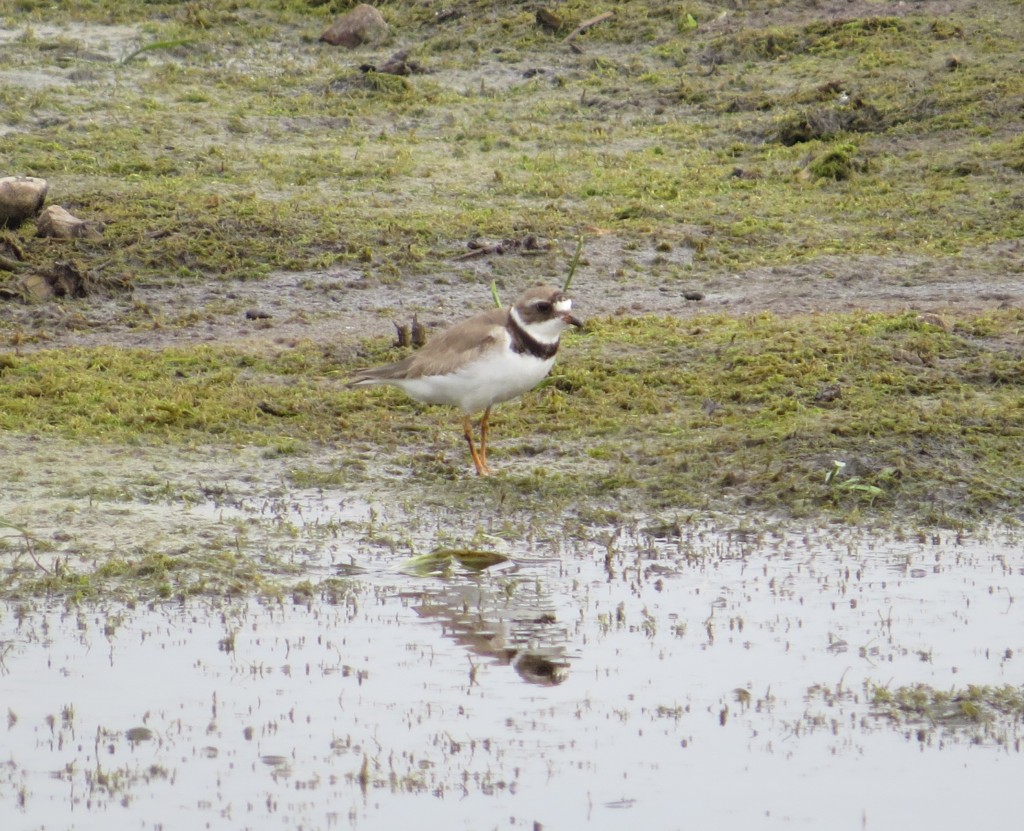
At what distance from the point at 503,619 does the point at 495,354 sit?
1692mm

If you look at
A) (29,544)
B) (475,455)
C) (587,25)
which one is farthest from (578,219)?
(29,544)

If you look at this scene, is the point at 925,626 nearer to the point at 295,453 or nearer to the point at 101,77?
the point at 295,453

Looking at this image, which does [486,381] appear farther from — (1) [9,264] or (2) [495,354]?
(1) [9,264]

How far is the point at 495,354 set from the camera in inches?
311

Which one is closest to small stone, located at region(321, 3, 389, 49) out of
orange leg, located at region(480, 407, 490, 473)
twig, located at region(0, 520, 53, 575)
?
orange leg, located at region(480, 407, 490, 473)

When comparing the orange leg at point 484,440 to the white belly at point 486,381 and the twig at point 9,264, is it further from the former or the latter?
the twig at point 9,264

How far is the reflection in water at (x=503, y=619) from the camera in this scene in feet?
20.4

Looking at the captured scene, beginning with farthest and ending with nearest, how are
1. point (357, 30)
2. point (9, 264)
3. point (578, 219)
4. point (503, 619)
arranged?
point (357, 30) < point (578, 219) < point (9, 264) < point (503, 619)

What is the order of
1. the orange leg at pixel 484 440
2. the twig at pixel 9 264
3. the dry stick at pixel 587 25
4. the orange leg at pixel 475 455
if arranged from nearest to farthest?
the orange leg at pixel 475 455 < the orange leg at pixel 484 440 < the twig at pixel 9 264 < the dry stick at pixel 587 25

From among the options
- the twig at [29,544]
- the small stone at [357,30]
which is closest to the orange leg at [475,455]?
the twig at [29,544]

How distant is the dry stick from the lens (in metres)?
16.7

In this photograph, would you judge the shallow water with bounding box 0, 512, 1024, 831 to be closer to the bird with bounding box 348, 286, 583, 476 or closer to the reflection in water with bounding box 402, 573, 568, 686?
the reflection in water with bounding box 402, 573, 568, 686

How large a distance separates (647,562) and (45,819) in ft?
10.1

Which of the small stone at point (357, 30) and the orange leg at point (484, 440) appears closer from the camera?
the orange leg at point (484, 440)
